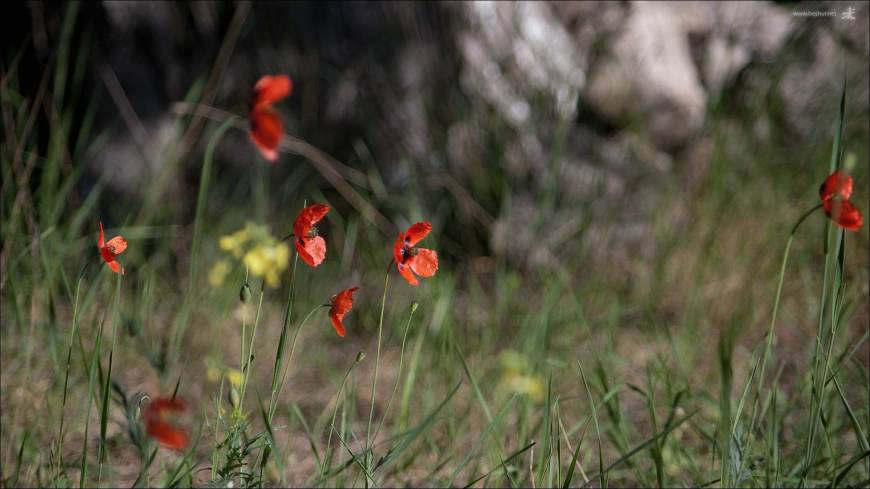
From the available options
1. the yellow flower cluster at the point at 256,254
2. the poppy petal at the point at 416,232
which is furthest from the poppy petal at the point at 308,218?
the yellow flower cluster at the point at 256,254

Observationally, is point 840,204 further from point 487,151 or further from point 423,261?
point 487,151

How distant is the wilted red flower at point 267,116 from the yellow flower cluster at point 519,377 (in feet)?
2.56

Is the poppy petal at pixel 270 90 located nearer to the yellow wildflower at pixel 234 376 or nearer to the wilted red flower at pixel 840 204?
the yellow wildflower at pixel 234 376

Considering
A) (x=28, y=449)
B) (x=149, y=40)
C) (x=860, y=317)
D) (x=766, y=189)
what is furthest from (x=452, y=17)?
(x=28, y=449)

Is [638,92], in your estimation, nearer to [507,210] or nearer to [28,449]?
[507,210]

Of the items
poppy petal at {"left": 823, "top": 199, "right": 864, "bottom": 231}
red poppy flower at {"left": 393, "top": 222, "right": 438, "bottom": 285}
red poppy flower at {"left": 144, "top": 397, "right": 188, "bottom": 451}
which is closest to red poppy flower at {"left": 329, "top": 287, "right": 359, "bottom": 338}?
red poppy flower at {"left": 393, "top": 222, "right": 438, "bottom": 285}

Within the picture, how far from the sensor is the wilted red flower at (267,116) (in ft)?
3.37

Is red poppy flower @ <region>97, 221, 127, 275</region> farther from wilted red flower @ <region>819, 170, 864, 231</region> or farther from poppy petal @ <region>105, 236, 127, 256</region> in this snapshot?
wilted red flower @ <region>819, 170, 864, 231</region>

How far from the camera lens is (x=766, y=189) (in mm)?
2398

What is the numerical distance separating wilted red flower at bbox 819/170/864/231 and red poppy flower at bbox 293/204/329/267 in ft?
2.06

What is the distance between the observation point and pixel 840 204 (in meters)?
1.03

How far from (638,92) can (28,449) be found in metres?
1.89

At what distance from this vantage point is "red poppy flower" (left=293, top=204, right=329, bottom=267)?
104 cm

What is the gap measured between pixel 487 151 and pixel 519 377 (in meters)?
0.83
